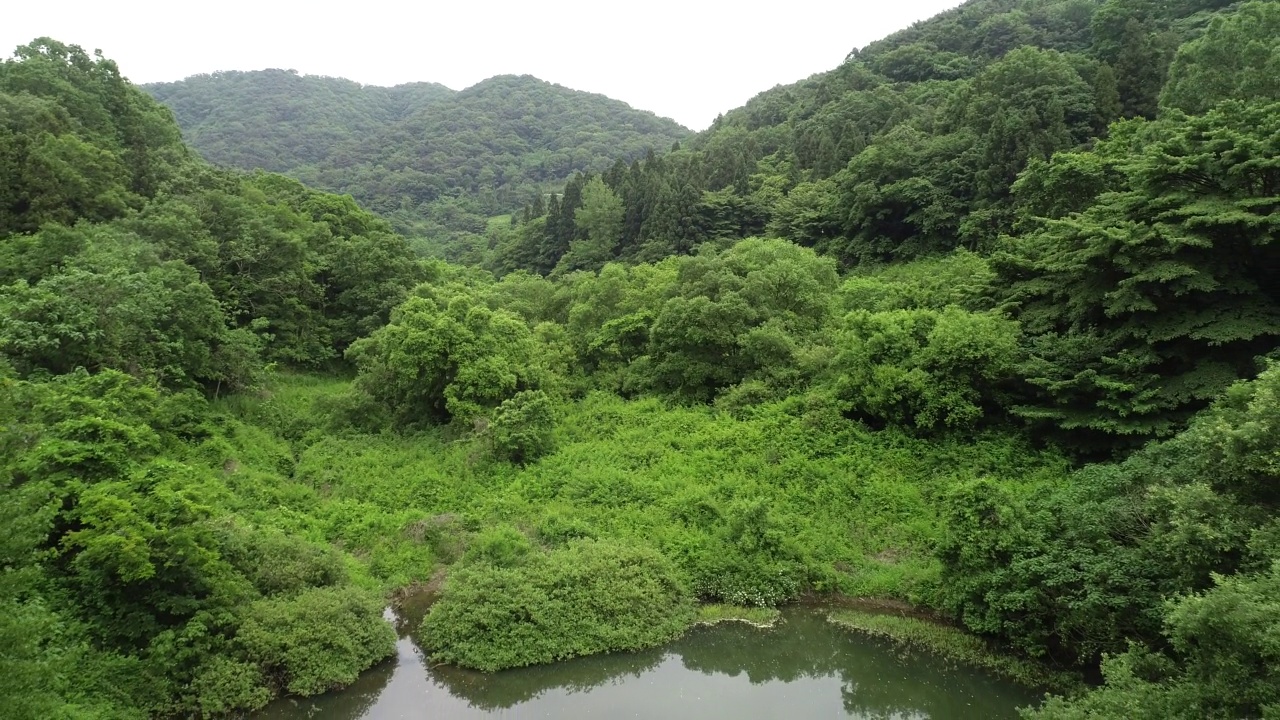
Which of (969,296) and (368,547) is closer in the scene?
(368,547)

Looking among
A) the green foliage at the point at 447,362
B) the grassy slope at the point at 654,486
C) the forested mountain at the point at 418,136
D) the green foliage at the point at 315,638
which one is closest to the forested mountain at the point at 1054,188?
the grassy slope at the point at 654,486

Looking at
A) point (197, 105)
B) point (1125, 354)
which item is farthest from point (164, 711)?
point (197, 105)

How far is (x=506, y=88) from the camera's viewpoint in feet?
477

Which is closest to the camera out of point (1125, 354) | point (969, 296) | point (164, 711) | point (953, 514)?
point (164, 711)

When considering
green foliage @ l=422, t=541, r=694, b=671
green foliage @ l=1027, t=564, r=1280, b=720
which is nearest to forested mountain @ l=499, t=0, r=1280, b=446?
green foliage @ l=1027, t=564, r=1280, b=720

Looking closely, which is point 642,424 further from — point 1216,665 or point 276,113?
point 276,113

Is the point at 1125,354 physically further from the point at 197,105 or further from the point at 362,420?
the point at 197,105

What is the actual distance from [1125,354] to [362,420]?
22.1 meters

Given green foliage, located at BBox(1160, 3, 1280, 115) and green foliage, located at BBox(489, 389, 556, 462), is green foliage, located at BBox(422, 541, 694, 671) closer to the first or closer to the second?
green foliage, located at BBox(489, 389, 556, 462)

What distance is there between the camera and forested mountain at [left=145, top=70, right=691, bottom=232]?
314 ft

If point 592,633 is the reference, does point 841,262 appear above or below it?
above

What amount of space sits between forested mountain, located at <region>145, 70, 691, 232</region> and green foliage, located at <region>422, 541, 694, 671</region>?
2927 inches

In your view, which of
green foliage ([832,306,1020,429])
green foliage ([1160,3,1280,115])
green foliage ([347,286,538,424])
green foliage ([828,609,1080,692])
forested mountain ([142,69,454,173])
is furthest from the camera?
forested mountain ([142,69,454,173])

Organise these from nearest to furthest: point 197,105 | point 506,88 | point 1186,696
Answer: point 1186,696 → point 197,105 → point 506,88
